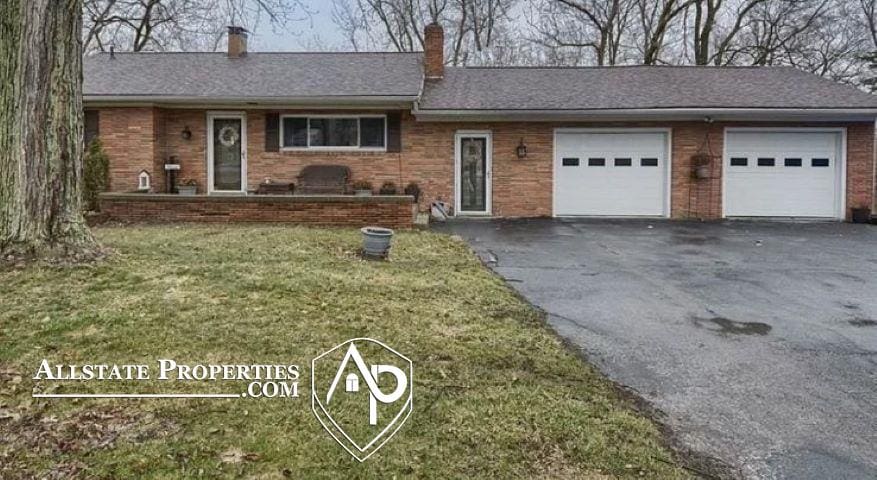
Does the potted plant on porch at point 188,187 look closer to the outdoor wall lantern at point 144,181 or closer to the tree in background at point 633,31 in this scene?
the outdoor wall lantern at point 144,181

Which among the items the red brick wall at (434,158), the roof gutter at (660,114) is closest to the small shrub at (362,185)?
the red brick wall at (434,158)

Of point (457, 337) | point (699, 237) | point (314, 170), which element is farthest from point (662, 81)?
point (457, 337)

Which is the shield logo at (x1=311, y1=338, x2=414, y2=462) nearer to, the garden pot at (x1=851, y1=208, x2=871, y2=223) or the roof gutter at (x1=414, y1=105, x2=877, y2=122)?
the roof gutter at (x1=414, y1=105, x2=877, y2=122)

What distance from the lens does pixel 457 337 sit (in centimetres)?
448

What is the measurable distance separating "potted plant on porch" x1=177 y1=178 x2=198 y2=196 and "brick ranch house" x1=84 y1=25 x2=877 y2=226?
0.15 m

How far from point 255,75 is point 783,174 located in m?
12.5

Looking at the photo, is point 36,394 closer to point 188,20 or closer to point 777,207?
point 777,207

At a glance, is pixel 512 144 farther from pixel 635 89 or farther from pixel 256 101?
pixel 256 101

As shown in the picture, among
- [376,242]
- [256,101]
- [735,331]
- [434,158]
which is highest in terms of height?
[256,101]

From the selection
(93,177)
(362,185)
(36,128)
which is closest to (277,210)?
(362,185)

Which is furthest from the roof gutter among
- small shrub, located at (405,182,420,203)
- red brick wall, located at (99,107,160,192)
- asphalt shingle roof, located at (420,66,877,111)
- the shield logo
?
the shield logo

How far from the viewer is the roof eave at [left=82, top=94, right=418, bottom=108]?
13195mm

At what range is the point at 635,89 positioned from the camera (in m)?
14.6

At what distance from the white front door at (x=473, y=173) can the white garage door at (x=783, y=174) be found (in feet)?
17.6
